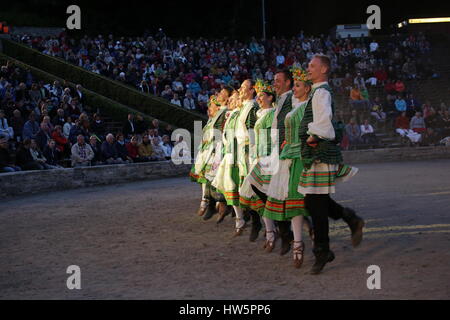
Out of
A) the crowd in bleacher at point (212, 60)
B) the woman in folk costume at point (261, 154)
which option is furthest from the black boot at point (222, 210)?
the crowd in bleacher at point (212, 60)

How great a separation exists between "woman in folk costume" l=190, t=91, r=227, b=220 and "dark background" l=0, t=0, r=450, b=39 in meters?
31.5

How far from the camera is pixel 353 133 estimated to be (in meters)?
20.7

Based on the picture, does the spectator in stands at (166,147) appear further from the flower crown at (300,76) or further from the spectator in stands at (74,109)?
the flower crown at (300,76)

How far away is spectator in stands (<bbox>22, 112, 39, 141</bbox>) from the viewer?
14.7 meters

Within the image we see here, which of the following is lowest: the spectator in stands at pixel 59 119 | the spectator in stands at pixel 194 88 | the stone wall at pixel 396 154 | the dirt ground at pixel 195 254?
the dirt ground at pixel 195 254

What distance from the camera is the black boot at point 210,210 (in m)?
8.98

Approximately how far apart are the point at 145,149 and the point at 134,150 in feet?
1.06

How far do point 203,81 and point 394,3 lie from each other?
69.5 ft

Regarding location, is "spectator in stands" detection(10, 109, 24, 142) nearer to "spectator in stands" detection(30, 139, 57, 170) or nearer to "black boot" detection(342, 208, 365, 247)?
"spectator in stands" detection(30, 139, 57, 170)

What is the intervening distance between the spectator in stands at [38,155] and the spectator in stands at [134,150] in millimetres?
2597

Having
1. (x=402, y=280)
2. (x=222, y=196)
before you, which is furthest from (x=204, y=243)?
(x=402, y=280)

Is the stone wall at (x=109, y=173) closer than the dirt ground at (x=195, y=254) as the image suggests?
No

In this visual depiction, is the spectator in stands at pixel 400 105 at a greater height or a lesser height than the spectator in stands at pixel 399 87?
lesser

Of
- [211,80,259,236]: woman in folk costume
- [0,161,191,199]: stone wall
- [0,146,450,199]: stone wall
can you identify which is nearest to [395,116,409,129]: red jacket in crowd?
[0,146,450,199]: stone wall
